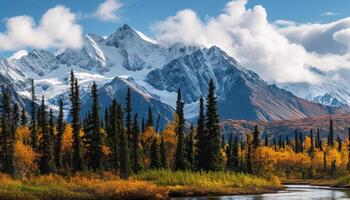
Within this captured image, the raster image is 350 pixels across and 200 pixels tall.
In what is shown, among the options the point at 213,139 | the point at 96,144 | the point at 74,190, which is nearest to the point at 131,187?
the point at 74,190

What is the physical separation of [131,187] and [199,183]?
669 inches

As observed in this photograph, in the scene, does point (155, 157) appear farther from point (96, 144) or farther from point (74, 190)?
point (74, 190)

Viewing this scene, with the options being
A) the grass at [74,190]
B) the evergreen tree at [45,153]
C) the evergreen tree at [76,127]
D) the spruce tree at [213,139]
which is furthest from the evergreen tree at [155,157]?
the grass at [74,190]

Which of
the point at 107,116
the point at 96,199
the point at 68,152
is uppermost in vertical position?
the point at 107,116

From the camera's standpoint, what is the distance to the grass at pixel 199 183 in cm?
7777

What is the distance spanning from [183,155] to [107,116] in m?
41.6

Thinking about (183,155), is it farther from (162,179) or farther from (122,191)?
(122,191)

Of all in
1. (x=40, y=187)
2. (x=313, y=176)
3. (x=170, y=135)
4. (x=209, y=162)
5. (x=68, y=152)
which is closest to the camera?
(x=40, y=187)

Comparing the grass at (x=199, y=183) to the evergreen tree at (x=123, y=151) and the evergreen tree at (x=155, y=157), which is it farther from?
the evergreen tree at (x=155, y=157)

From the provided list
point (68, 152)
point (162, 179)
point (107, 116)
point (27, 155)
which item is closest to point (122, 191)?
point (162, 179)

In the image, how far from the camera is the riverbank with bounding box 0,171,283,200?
60344 millimetres

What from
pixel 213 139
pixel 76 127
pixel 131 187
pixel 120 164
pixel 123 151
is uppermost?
pixel 76 127

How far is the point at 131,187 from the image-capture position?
224ft

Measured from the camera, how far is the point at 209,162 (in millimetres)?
103438
